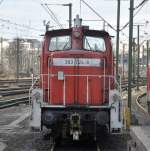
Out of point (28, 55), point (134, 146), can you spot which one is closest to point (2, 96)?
point (134, 146)

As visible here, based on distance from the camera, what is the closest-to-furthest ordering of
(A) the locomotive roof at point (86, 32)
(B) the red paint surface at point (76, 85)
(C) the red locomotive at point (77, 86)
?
(C) the red locomotive at point (77, 86), (B) the red paint surface at point (76, 85), (A) the locomotive roof at point (86, 32)

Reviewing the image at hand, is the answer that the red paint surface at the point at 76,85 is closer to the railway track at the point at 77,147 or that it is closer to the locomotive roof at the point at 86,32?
the locomotive roof at the point at 86,32

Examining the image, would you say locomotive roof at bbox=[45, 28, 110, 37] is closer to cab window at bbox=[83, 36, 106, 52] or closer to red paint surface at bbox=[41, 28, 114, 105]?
cab window at bbox=[83, 36, 106, 52]

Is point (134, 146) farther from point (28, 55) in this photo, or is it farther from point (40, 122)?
Answer: point (28, 55)

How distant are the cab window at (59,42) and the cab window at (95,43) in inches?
22.5

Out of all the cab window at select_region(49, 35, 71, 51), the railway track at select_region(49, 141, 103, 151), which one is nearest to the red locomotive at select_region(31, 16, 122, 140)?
the cab window at select_region(49, 35, 71, 51)

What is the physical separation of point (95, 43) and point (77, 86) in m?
1.46

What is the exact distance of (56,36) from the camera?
49.8 ft

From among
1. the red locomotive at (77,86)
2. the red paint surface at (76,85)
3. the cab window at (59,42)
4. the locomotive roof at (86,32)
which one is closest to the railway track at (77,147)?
the red locomotive at (77,86)

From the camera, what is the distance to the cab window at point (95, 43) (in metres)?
15.1

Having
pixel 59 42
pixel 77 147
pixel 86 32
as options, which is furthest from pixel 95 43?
pixel 77 147

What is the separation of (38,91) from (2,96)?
24.1 m

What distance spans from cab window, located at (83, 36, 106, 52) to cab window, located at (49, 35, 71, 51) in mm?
572

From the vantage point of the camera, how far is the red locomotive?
14.1 meters
